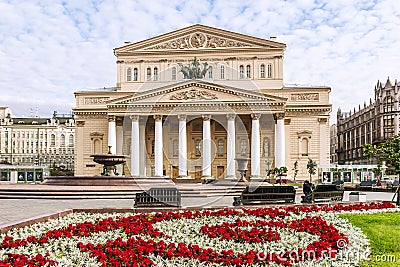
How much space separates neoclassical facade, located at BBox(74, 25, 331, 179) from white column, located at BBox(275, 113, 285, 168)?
109 mm

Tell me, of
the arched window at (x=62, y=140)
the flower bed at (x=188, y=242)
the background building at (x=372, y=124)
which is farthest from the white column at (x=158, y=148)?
the arched window at (x=62, y=140)

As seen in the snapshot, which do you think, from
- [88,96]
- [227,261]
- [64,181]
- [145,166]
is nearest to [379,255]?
[227,261]

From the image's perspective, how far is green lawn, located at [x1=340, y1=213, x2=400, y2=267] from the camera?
9.24 metres

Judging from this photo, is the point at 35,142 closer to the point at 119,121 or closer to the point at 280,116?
the point at 119,121

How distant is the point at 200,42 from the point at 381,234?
161ft

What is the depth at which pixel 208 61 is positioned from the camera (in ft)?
189

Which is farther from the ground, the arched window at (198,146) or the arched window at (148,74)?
the arched window at (148,74)

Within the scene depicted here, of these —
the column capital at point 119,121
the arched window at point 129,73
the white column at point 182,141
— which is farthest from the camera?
the arched window at point 129,73

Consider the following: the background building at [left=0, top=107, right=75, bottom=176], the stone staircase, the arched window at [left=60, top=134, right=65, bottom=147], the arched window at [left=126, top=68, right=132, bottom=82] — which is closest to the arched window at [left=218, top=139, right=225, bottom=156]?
the arched window at [left=126, top=68, right=132, bottom=82]

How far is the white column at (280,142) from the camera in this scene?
52.0 metres

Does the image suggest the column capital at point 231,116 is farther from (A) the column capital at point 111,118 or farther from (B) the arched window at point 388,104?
(B) the arched window at point 388,104

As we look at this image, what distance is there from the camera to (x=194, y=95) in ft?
168

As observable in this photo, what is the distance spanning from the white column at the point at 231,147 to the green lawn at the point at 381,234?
119 ft

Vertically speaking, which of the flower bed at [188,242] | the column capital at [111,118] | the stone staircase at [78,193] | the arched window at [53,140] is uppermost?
the column capital at [111,118]
